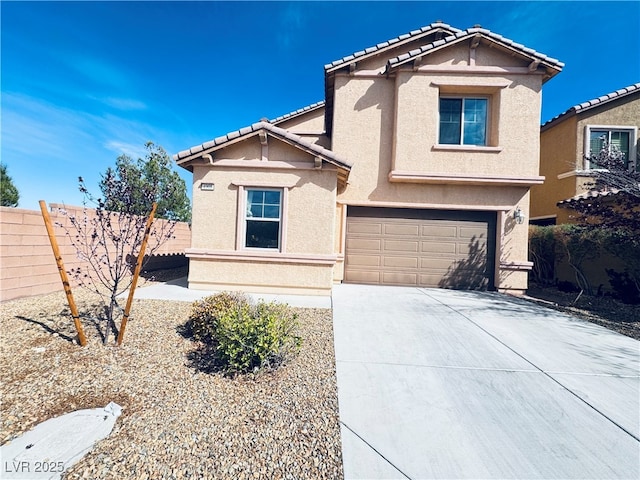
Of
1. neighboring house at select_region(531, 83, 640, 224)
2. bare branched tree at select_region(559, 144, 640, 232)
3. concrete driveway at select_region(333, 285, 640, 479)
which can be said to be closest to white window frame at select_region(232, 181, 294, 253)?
concrete driveway at select_region(333, 285, 640, 479)

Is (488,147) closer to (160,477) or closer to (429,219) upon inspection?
(429,219)

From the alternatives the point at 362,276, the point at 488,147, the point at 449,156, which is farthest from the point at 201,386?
the point at 488,147

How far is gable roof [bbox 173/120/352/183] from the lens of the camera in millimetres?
7293

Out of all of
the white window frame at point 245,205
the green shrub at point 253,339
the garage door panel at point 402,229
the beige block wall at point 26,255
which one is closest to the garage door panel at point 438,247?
the garage door panel at point 402,229

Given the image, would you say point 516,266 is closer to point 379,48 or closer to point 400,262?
point 400,262

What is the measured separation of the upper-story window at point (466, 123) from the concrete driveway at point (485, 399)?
5.96m

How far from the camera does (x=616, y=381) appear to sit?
3.63m

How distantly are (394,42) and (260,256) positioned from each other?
27.8 feet

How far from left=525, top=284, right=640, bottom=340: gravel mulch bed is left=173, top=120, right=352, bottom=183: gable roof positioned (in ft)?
22.1

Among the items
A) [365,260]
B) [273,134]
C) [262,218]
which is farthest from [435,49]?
[262,218]

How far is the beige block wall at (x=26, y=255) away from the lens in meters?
5.92

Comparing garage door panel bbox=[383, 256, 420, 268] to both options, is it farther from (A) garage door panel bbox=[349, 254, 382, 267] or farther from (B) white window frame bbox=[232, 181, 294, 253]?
(B) white window frame bbox=[232, 181, 294, 253]

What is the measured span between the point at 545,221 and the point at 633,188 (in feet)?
20.0

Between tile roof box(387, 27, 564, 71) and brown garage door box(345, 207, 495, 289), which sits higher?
tile roof box(387, 27, 564, 71)
